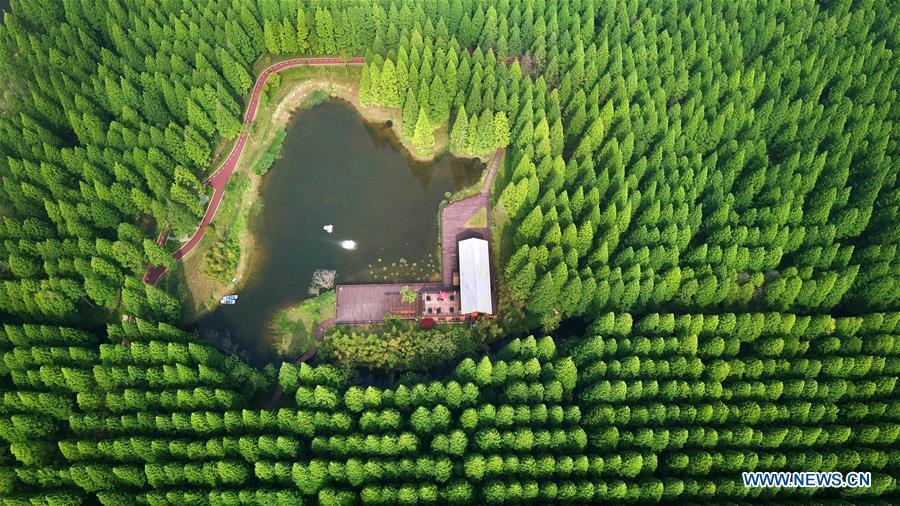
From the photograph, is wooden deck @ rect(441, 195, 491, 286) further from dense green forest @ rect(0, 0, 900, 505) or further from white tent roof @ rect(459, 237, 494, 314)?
dense green forest @ rect(0, 0, 900, 505)

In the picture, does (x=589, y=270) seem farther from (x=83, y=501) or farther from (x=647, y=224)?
(x=83, y=501)

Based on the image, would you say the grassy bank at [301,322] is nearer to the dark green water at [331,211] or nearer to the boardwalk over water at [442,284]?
the dark green water at [331,211]

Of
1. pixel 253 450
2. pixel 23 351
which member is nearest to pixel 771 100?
pixel 253 450

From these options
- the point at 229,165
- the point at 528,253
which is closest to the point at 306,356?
the point at 229,165

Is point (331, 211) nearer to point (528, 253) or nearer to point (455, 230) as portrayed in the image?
point (455, 230)

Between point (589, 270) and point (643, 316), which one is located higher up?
point (589, 270)

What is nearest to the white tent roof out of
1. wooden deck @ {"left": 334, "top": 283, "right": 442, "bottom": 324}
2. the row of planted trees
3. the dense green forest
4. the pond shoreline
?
the dense green forest
